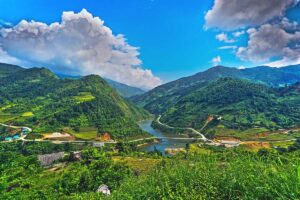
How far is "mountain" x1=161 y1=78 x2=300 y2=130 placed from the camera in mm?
133250

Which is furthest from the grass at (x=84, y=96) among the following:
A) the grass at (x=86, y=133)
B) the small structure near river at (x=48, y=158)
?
the small structure near river at (x=48, y=158)

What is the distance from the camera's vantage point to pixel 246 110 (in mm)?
155250

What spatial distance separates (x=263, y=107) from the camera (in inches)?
6299

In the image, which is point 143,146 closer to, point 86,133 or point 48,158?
point 86,133

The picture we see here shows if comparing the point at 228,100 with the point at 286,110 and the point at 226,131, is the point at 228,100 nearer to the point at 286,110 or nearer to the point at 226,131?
the point at 286,110

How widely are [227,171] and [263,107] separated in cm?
16784

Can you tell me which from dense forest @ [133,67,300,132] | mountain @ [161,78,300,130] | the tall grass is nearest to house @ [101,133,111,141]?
dense forest @ [133,67,300,132]

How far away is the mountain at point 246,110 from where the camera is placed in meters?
133

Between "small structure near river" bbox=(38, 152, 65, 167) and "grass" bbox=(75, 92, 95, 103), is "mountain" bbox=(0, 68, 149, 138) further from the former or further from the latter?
"small structure near river" bbox=(38, 152, 65, 167)

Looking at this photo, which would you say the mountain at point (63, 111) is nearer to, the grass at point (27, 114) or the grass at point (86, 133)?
the grass at point (27, 114)

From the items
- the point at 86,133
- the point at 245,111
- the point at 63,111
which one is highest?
the point at 245,111

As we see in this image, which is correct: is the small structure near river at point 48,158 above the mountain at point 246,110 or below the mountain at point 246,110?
below

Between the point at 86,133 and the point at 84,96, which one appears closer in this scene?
the point at 86,133

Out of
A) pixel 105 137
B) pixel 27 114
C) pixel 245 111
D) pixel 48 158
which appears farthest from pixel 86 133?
pixel 245 111
